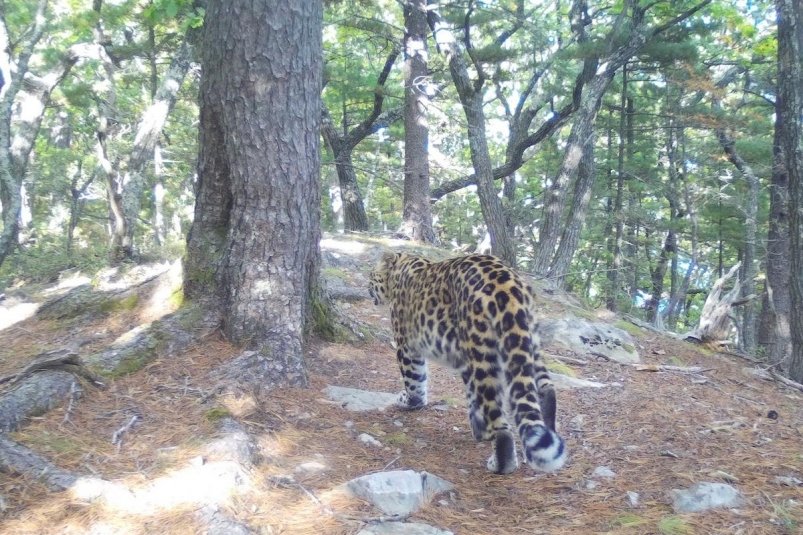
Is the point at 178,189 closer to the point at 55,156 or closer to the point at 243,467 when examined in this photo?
the point at 55,156

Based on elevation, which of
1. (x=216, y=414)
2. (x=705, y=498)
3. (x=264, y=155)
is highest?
(x=264, y=155)

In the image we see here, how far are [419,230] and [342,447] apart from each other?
400 inches

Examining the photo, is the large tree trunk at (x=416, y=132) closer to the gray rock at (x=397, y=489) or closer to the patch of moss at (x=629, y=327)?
the patch of moss at (x=629, y=327)

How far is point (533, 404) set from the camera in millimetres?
4434

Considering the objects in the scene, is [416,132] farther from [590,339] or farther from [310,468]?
[310,468]

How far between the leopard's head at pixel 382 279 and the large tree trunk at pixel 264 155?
1714mm

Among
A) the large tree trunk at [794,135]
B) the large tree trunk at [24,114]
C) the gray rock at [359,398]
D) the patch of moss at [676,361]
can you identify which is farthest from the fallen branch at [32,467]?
the large tree trunk at [794,135]

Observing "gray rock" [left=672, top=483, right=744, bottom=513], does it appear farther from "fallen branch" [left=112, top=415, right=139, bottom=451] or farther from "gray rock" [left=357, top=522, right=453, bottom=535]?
"fallen branch" [left=112, top=415, right=139, bottom=451]

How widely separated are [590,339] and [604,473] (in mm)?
5118

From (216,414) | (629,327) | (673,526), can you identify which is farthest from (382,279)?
(629,327)

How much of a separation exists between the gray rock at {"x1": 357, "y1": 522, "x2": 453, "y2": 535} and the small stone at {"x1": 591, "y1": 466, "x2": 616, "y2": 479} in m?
1.64

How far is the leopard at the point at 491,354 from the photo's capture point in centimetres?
442

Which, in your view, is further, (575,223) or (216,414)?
(575,223)

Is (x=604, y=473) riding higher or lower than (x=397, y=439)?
lower
